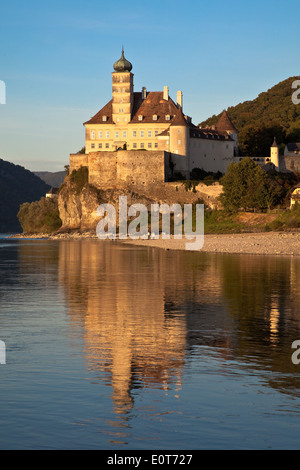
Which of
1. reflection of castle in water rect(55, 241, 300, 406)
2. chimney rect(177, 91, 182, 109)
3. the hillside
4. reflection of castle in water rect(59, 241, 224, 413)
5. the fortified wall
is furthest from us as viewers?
the hillside

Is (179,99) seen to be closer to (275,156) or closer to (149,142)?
(149,142)

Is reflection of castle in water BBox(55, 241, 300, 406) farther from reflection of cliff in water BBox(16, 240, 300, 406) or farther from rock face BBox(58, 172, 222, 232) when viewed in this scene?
rock face BBox(58, 172, 222, 232)

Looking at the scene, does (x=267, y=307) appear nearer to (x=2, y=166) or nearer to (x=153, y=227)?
(x=153, y=227)

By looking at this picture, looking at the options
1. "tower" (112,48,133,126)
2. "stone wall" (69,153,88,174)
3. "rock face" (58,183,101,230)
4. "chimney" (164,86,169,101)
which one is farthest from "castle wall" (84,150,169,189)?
"chimney" (164,86,169,101)

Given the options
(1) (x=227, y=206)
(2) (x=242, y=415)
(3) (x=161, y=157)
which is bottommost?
(2) (x=242, y=415)

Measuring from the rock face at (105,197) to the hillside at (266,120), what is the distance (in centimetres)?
1146

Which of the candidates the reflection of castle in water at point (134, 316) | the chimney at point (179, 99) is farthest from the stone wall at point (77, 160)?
the reflection of castle in water at point (134, 316)

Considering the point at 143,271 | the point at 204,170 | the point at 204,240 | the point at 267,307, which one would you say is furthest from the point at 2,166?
the point at 267,307

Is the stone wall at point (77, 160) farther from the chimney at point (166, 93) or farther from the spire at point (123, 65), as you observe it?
the chimney at point (166, 93)

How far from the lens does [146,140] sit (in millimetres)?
82875

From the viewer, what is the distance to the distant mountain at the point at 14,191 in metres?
176

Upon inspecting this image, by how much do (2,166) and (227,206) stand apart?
418 feet

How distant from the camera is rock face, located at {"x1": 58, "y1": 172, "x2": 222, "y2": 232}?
257ft

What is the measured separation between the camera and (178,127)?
7788 centimetres
